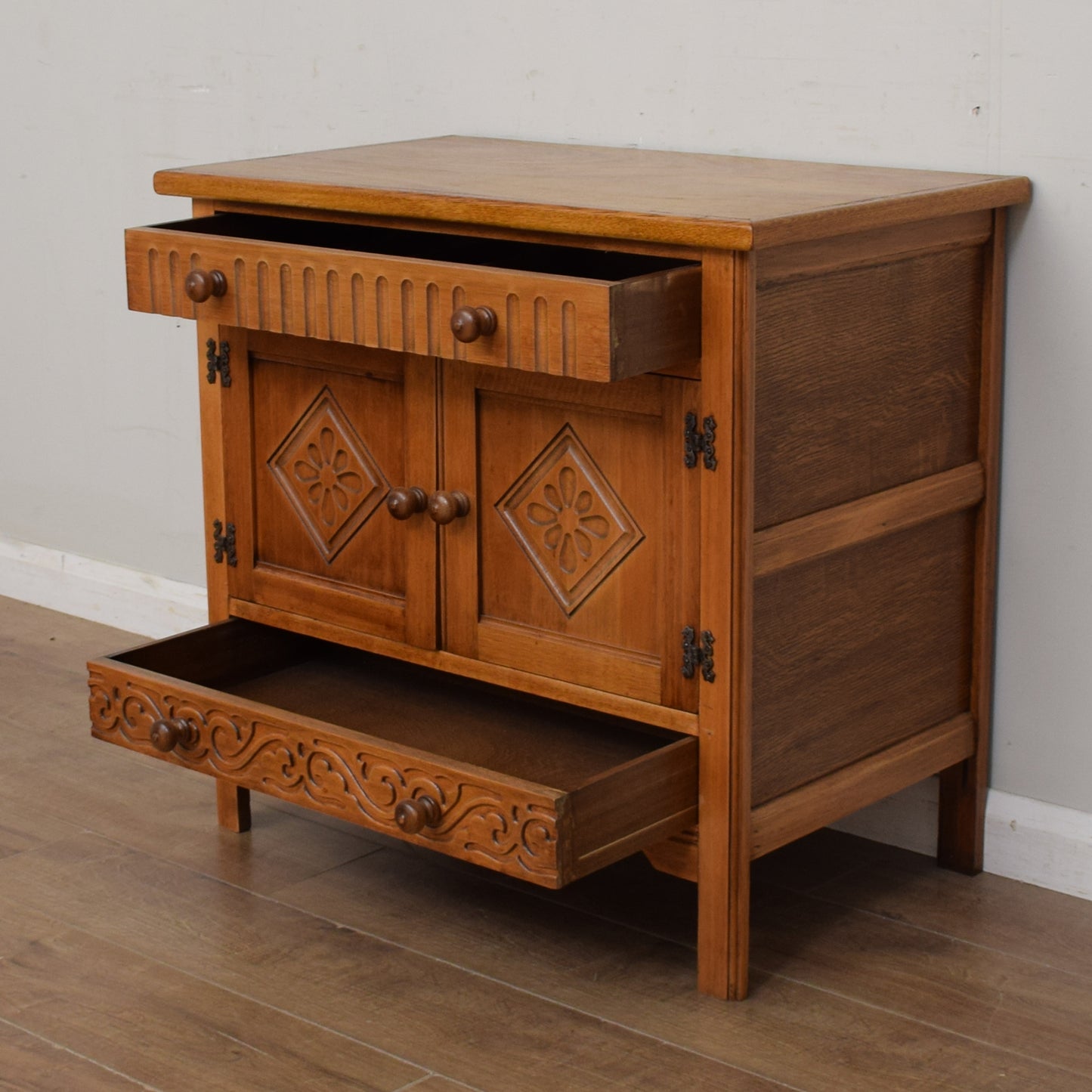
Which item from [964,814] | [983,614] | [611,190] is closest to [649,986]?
[964,814]

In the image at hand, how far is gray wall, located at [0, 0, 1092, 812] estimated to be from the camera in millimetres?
2154

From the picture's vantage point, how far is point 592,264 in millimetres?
2121

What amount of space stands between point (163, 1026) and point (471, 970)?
13.6 inches

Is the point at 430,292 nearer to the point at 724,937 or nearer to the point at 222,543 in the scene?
the point at 222,543

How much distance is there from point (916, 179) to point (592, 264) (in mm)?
386

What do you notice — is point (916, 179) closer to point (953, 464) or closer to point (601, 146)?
point (953, 464)

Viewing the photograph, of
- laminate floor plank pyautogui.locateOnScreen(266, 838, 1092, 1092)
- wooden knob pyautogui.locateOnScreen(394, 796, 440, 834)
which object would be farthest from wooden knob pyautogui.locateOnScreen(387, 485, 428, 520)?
laminate floor plank pyautogui.locateOnScreen(266, 838, 1092, 1092)

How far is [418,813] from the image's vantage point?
1.91 metres

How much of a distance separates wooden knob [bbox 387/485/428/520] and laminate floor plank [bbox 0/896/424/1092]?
0.57 meters

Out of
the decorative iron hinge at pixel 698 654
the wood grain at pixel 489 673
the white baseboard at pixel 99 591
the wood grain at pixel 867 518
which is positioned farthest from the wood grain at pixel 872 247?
the white baseboard at pixel 99 591

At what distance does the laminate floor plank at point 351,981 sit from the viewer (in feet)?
6.10

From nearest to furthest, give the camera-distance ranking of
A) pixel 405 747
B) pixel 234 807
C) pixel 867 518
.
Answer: pixel 405 747 < pixel 867 518 < pixel 234 807

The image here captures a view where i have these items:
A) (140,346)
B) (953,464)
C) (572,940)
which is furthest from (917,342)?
(140,346)

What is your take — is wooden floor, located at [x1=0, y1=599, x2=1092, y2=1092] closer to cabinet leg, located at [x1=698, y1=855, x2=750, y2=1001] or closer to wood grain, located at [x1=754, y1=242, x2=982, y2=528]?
cabinet leg, located at [x1=698, y1=855, x2=750, y2=1001]
